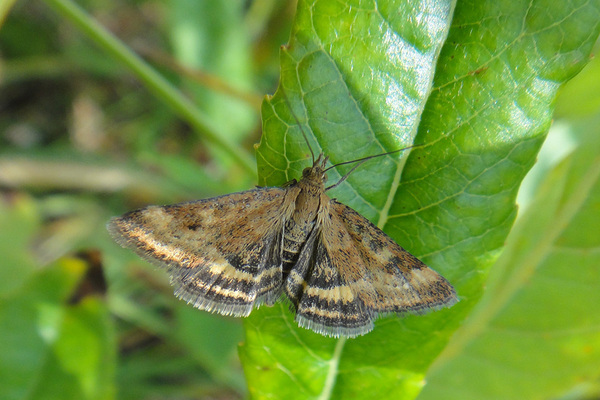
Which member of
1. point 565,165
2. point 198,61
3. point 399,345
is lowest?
point 399,345

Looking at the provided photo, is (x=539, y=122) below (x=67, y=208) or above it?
below

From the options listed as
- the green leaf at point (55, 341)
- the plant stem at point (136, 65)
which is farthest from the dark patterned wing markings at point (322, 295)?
the green leaf at point (55, 341)

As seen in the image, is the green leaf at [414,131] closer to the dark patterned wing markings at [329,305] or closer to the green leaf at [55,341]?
the dark patterned wing markings at [329,305]

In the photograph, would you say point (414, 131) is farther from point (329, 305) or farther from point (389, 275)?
point (329, 305)

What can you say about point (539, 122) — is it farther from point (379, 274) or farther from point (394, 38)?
point (379, 274)

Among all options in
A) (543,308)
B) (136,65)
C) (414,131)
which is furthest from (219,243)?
(543,308)

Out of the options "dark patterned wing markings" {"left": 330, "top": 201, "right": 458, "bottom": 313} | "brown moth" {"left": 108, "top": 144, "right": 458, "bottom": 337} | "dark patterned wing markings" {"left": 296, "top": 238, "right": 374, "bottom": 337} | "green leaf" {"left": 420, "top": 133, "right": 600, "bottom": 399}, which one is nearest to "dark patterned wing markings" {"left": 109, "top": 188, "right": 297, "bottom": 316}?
"brown moth" {"left": 108, "top": 144, "right": 458, "bottom": 337}

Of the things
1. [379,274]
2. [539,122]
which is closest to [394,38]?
[539,122]

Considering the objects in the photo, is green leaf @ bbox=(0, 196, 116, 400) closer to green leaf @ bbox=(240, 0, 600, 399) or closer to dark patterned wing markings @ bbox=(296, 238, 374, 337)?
green leaf @ bbox=(240, 0, 600, 399)
